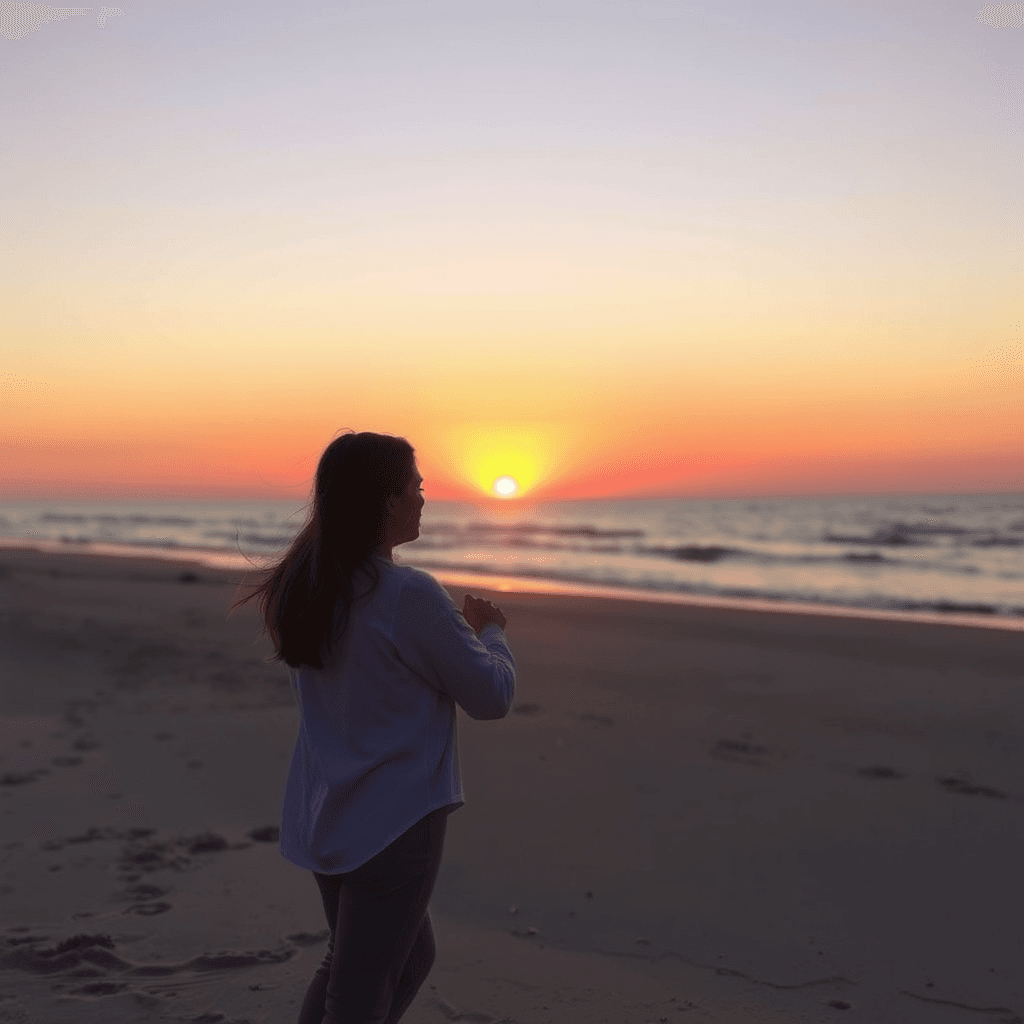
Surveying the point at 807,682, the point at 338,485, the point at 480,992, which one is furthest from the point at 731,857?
the point at 807,682

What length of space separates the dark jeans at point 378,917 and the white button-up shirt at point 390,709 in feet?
0.14

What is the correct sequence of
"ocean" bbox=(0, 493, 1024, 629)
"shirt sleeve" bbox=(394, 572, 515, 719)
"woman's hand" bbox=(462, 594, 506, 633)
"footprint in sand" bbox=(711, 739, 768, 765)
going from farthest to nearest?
1. "ocean" bbox=(0, 493, 1024, 629)
2. "footprint in sand" bbox=(711, 739, 768, 765)
3. "woman's hand" bbox=(462, 594, 506, 633)
4. "shirt sleeve" bbox=(394, 572, 515, 719)

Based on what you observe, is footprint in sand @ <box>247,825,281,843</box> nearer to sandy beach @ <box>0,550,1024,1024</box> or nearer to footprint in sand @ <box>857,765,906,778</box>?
sandy beach @ <box>0,550,1024,1024</box>

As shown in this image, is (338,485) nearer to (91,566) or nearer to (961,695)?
(961,695)

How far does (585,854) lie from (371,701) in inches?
116

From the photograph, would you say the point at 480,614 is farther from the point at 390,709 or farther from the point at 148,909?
the point at 148,909

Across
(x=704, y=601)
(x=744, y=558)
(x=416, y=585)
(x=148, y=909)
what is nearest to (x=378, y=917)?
(x=416, y=585)

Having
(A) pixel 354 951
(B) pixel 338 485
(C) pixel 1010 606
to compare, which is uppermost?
(B) pixel 338 485

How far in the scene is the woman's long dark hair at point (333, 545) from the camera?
1.95 m

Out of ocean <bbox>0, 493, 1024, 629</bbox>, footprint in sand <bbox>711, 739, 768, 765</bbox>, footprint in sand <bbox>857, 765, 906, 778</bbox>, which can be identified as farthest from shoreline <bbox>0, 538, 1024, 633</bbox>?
footprint in sand <bbox>857, 765, 906, 778</bbox>

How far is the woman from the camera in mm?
1917

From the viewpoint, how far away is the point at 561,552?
3509 centimetres

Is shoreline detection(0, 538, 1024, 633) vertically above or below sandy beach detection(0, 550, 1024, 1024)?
below

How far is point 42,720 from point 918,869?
5.81m
